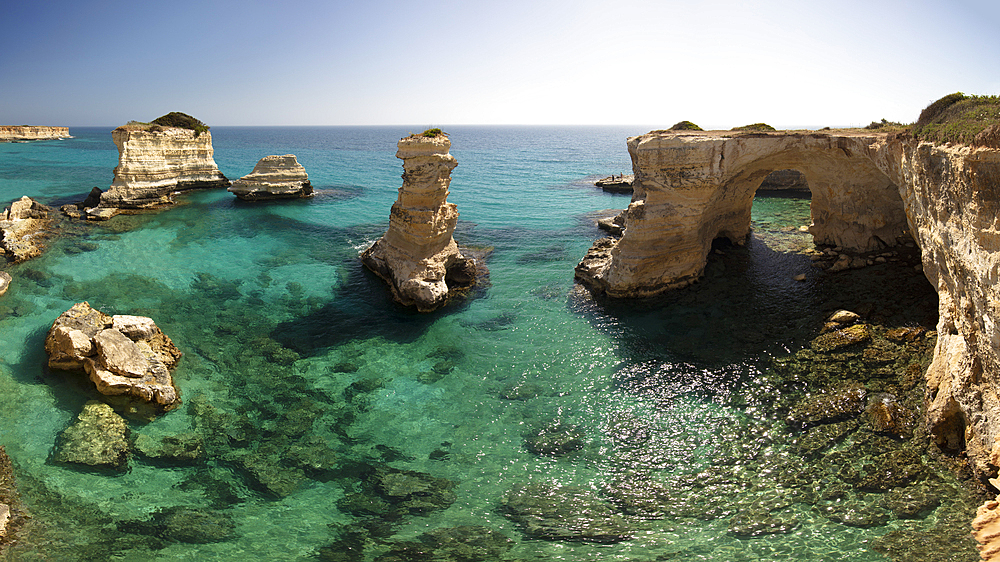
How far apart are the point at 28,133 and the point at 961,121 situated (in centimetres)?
14509

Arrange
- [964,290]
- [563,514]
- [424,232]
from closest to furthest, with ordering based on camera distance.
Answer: [563,514]
[964,290]
[424,232]

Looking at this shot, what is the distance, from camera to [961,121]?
13961 millimetres

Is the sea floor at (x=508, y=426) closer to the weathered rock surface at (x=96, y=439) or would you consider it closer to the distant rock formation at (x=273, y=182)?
the weathered rock surface at (x=96, y=439)

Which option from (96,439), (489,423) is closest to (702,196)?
(489,423)

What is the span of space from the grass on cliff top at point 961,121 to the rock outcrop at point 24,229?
3979 centimetres

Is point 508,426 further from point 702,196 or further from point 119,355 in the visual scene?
point 702,196

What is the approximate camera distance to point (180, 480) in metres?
13.2

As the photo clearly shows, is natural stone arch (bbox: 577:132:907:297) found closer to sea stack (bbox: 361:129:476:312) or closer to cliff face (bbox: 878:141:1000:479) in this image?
cliff face (bbox: 878:141:1000:479)

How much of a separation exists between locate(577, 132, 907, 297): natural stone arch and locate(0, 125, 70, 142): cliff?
125 m

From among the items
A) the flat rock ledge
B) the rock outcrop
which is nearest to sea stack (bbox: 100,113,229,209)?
the rock outcrop

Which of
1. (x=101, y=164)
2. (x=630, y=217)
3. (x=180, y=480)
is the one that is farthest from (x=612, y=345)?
(x=101, y=164)

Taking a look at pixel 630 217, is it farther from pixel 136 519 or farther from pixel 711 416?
pixel 136 519

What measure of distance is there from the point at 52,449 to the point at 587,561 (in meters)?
14.7

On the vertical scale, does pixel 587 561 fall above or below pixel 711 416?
below
